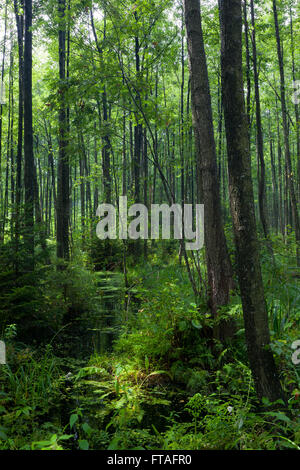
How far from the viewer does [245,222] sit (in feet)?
9.20

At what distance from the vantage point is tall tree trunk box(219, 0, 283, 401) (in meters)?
2.80

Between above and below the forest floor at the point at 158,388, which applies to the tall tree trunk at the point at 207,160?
above

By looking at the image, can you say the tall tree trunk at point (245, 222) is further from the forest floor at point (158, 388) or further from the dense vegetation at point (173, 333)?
the forest floor at point (158, 388)

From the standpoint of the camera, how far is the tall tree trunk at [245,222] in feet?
9.20

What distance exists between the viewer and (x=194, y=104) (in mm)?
4840

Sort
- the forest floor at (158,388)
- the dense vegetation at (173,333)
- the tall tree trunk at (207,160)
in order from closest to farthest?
the forest floor at (158,388), the dense vegetation at (173,333), the tall tree trunk at (207,160)

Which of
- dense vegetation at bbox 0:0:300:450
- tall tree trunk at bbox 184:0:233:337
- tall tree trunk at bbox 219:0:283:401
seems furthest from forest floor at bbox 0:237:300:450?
tall tree trunk at bbox 184:0:233:337

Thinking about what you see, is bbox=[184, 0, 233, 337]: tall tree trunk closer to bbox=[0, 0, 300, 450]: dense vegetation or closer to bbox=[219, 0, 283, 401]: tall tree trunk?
bbox=[0, 0, 300, 450]: dense vegetation

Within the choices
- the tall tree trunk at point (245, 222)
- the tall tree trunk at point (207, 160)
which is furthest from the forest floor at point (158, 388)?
the tall tree trunk at point (207, 160)

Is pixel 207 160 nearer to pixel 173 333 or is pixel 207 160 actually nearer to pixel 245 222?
pixel 245 222
